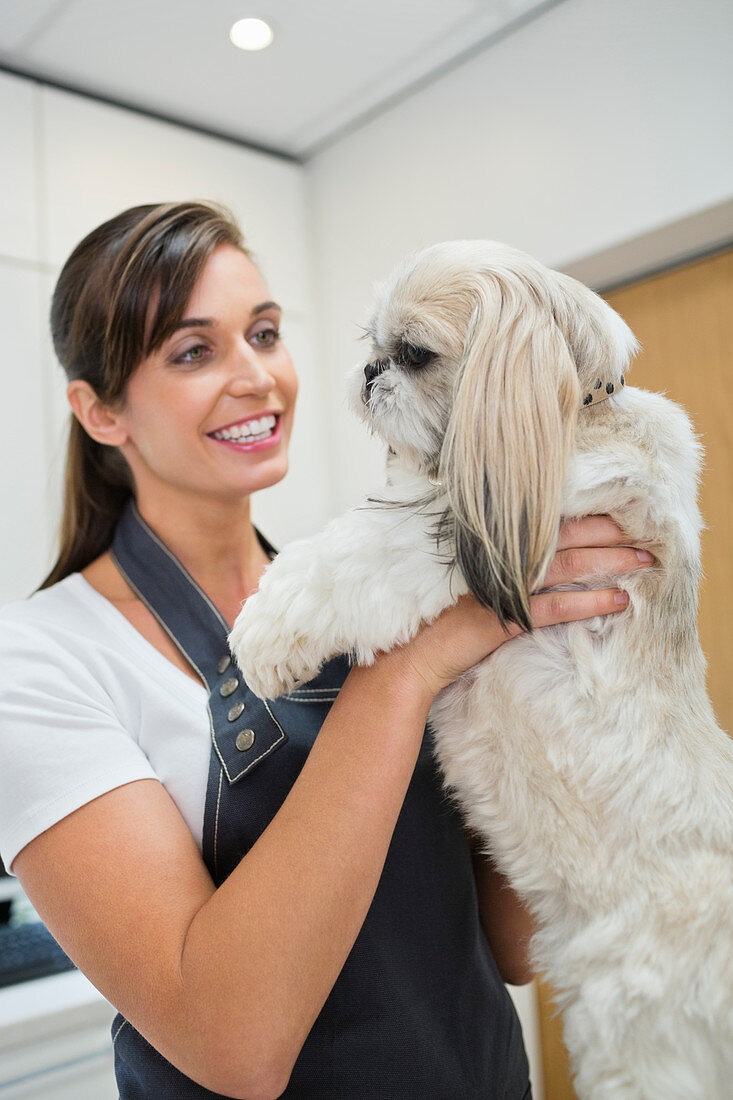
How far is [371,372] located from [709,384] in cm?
195

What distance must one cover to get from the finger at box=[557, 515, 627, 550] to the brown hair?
0.77 m

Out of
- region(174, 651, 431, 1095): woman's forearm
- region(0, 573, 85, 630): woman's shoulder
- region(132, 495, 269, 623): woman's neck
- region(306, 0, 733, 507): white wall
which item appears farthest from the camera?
region(306, 0, 733, 507): white wall

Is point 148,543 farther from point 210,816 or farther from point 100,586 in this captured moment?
point 210,816

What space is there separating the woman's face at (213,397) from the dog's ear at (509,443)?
508 millimetres

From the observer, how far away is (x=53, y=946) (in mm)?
2826

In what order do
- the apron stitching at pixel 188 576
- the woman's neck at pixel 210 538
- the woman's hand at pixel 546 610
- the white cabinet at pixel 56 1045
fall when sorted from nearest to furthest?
the woman's hand at pixel 546 610
the apron stitching at pixel 188 576
the woman's neck at pixel 210 538
the white cabinet at pixel 56 1045

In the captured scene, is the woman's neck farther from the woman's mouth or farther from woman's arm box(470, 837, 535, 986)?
woman's arm box(470, 837, 535, 986)

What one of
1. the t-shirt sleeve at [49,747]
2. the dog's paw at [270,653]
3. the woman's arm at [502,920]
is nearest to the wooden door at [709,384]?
the woman's arm at [502,920]

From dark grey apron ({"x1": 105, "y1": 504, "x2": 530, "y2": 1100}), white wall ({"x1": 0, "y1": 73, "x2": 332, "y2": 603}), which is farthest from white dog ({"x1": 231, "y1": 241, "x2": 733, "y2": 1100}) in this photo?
white wall ({"x1": 0, "y1": 73, "x2": 332, "y2": 603})

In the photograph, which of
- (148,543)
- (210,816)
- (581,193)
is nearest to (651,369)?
(581,193)

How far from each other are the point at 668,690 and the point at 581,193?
223 cm

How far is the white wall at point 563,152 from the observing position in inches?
101

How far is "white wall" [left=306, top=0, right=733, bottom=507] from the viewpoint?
101 inches

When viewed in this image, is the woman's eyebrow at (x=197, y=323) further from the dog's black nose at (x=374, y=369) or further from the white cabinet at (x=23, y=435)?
the white cabinet at (x=23, y=435)
